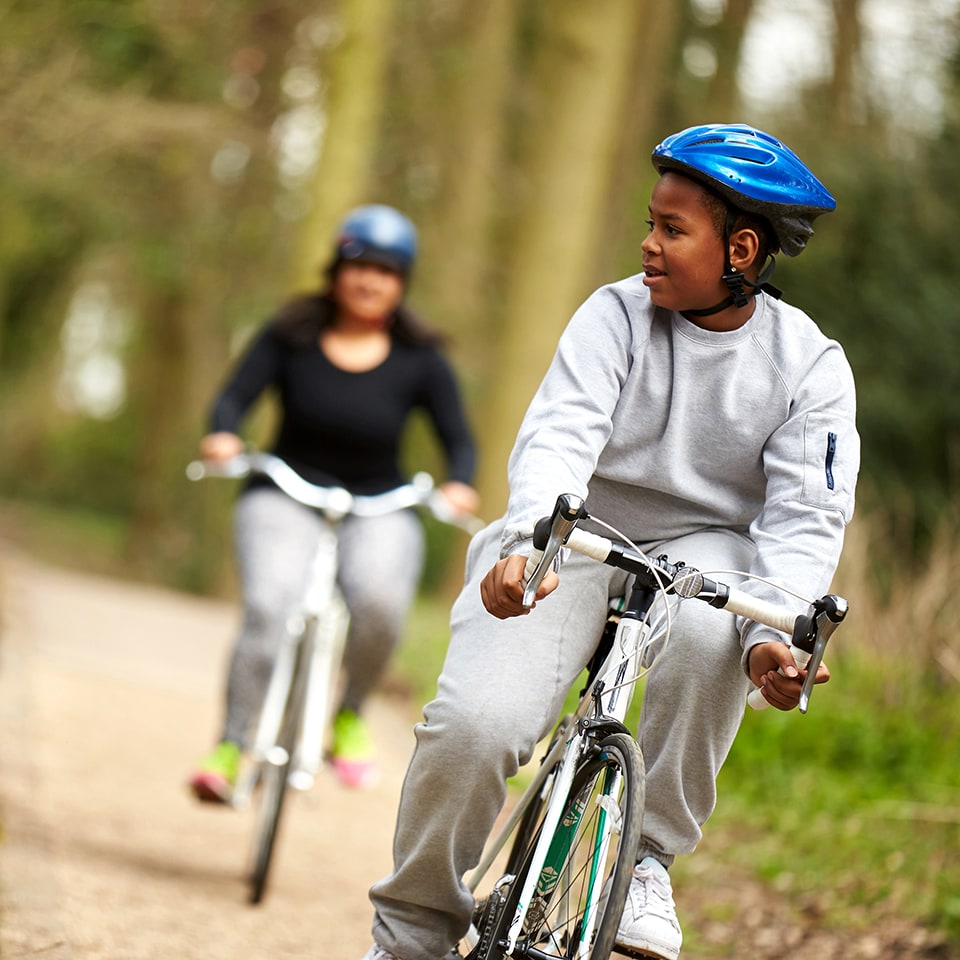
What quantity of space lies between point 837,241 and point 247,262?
252 inches

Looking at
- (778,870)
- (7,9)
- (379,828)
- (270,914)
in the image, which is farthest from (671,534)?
(7,9)

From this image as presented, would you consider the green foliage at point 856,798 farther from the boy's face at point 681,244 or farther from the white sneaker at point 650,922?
the boy's face at point 681,244

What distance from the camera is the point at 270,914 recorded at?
14.8 ft

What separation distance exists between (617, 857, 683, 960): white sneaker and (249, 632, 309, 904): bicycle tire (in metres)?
2.04

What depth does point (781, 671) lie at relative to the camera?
2.69 meters

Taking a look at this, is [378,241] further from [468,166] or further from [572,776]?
[468,166]

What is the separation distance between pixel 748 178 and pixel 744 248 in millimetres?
150

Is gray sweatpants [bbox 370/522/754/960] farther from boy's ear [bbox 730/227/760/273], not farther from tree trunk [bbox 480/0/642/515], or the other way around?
tree trunk [bbox 480/0/642/515]

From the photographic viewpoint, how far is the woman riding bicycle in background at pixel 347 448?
486 cm

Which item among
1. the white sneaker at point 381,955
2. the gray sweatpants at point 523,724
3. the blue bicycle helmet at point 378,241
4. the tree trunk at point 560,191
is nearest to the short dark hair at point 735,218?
the gray sweatpants at point 523,724

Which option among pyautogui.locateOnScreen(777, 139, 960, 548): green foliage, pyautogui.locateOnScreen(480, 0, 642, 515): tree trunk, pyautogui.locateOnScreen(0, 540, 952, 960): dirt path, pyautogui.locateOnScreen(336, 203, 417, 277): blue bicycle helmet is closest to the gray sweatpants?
pyautogui.locateOnScreen(0, 540, 952, 960): dirt path

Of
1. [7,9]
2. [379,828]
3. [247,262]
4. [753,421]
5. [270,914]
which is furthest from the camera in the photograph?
[247,262]

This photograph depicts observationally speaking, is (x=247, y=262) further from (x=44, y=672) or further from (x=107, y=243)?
(x=44, y=672)

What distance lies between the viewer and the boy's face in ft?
9.43
